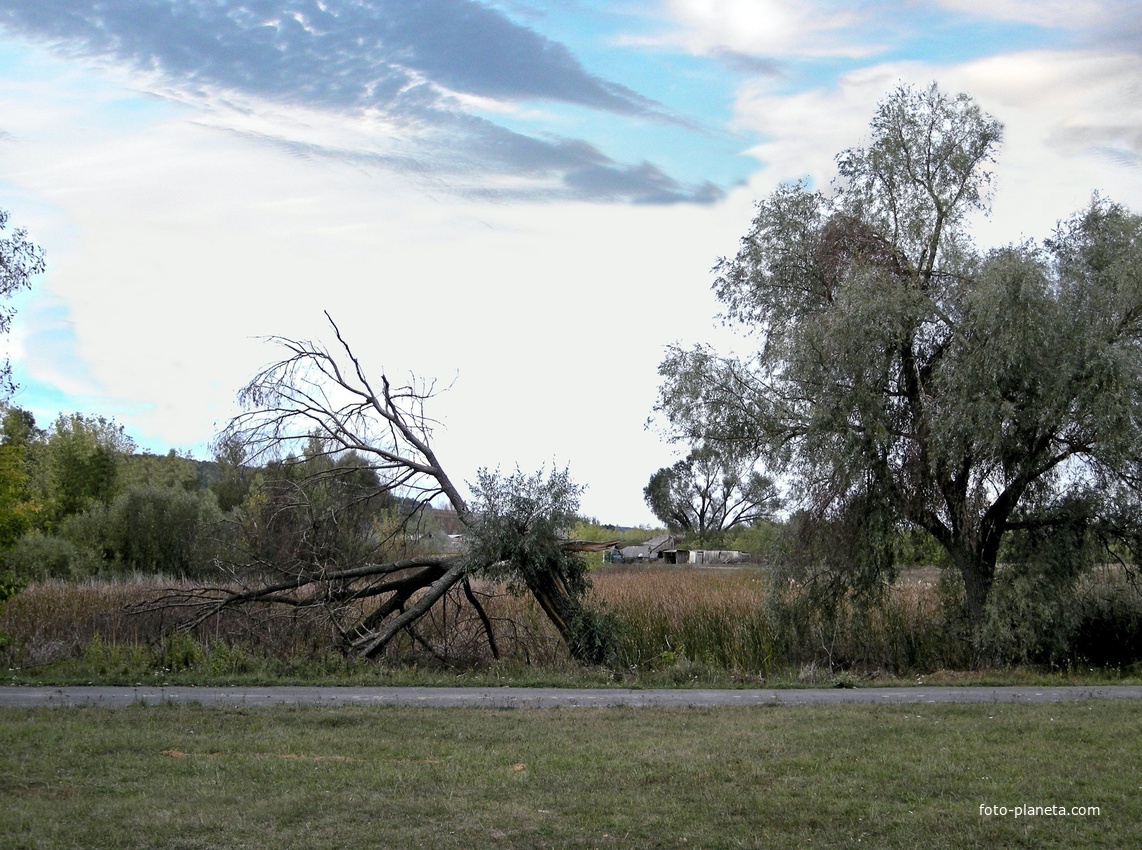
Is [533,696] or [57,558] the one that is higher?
[57,558]

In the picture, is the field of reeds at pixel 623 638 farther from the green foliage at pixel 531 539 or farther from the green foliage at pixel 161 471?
the green foliage at pixel 161 471

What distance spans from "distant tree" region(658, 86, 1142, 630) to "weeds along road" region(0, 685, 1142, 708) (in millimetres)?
5379

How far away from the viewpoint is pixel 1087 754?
9.83m

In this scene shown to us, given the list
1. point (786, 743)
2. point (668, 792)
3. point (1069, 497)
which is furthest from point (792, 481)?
point (668, 792)

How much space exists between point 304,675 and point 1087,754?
40.1ft

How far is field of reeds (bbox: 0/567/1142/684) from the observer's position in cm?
1808

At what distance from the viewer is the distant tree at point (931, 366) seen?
19641mm

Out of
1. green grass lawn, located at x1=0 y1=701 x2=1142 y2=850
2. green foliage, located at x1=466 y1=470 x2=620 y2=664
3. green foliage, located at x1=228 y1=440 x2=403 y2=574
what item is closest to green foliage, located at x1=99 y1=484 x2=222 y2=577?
green foliage, located at x1=228 y1=440 x2=403 y2=574

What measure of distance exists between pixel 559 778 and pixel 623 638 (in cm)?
1155

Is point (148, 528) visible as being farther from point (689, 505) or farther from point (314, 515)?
point (689, 505)

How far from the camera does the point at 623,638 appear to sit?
66.8 ft

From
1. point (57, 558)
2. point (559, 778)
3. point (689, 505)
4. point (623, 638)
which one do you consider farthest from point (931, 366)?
point (689, 505)

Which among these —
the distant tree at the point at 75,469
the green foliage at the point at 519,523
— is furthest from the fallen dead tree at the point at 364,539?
the distant tree at the point at 75,469

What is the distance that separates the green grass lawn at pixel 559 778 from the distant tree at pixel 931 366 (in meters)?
8.45
